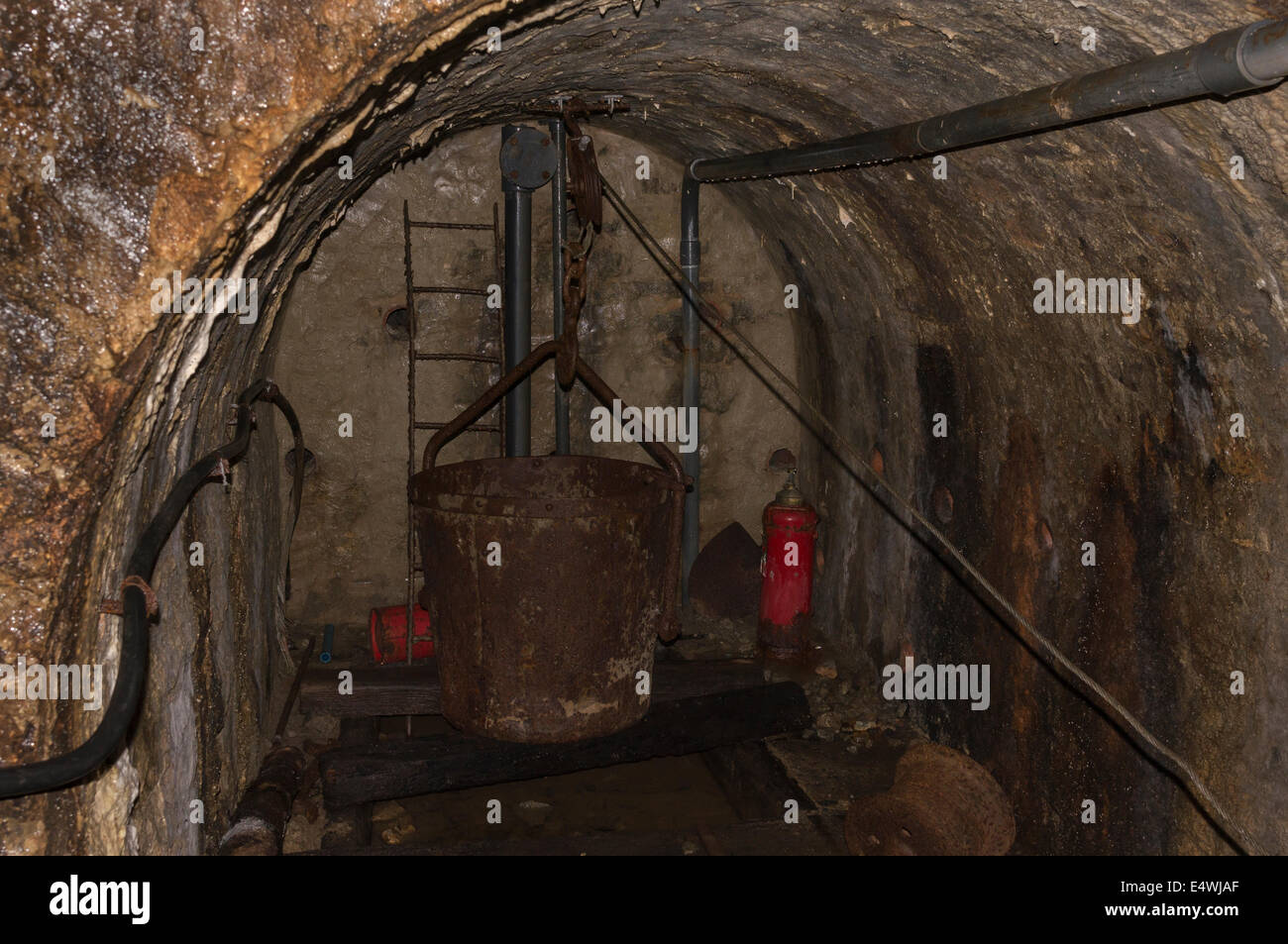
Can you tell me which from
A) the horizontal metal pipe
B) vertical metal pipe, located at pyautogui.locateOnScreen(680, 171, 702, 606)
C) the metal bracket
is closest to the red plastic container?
vertical metal pipe, located at pyautogui.locateOnScreen(680, 171, 702, 606)

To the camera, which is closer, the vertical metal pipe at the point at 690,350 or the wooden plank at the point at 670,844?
the wooden plank at the point at 670,844

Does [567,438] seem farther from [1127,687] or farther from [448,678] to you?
[1127,687]

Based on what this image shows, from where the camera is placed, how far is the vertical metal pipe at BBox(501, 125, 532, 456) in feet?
17.6

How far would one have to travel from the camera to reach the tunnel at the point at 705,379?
1.76 m

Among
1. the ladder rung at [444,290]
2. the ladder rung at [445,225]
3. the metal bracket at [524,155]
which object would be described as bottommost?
the ladder rung at [444,290]

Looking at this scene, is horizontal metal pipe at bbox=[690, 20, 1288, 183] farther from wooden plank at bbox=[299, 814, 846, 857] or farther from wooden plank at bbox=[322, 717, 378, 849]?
wooden plank at bbox=[322, 717, 378, 849]

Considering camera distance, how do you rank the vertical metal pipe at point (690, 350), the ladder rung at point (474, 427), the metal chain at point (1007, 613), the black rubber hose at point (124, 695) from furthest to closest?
the vertical metal pipe at point (690, 350) < the ladder rung at point (474, 427) < the metal chain at point (1007, 613) < the black rubber hose at point (124, 695)

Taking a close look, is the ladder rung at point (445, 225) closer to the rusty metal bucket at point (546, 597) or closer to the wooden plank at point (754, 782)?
the rusty metal bucket at point (546, 597)

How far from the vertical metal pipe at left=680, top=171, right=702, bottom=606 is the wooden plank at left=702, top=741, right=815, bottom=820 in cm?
116

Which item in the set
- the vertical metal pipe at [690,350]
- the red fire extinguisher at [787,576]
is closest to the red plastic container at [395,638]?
the vertical metal pipe at [690,350]

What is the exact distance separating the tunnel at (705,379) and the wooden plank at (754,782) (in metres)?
0.03

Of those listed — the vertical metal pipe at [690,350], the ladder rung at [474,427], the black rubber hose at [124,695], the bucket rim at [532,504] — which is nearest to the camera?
the black rubber hose at [124,695]

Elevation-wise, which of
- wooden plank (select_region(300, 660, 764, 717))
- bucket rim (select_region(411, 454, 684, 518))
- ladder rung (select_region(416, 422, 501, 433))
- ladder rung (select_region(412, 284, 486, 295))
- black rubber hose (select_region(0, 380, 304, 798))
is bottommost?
wooden plank (select_region(300, 660, 764, 717))
